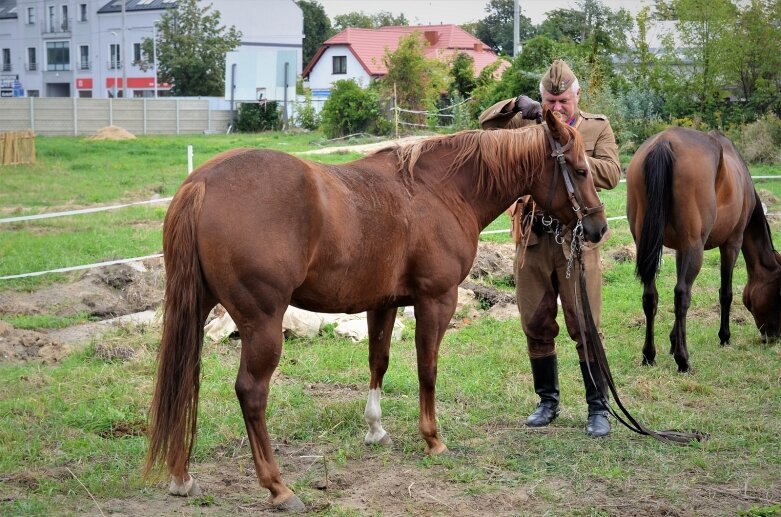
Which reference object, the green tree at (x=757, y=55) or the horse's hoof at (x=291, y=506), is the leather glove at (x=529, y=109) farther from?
the green tree at (x=757, y=55)

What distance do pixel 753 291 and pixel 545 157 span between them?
11.9 feet

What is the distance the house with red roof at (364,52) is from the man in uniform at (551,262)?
42.4m

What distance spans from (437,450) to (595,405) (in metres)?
1.12

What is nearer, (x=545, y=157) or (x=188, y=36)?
(x=545, y=157)

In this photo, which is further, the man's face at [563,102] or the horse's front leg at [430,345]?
the man's face at [563,102]

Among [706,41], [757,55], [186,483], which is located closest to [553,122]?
[186,483]

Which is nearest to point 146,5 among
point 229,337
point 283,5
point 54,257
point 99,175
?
point 283,5

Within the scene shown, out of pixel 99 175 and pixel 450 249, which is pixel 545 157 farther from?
pixel 99 175

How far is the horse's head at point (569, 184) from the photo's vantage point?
185 inches

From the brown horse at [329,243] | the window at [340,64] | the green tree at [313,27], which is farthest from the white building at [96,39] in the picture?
the brown horse at [329,243]

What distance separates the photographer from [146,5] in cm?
5706

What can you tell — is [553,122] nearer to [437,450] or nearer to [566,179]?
[566,179]

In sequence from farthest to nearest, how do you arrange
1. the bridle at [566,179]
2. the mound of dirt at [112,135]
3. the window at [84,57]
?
1. the window at [84,57]
2. the mound of dirt at [112,135]
3. the bridle at [566,179]

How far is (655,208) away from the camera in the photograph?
6.66m
